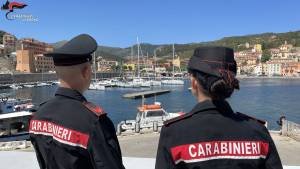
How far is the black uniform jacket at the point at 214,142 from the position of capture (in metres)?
1.14

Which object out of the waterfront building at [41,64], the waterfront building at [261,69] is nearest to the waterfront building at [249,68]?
the waterfront building at [261,69]

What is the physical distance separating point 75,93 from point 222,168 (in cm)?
98

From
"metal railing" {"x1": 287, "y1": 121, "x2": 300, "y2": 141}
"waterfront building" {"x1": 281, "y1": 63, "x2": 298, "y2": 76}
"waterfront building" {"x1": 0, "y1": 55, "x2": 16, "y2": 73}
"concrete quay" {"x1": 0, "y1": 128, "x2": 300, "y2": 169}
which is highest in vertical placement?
"waterfront building" {"x1": 0, "y1": 55, "x2": 16, "y2": 73}

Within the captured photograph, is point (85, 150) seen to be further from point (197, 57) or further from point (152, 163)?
point (152, 163)

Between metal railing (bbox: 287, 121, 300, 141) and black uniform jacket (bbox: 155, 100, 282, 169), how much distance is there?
9623 mm

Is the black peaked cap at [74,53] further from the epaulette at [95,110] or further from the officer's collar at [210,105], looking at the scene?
the officer's collar at [210,105]

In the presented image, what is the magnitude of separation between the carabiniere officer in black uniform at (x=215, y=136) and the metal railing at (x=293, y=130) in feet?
31.6

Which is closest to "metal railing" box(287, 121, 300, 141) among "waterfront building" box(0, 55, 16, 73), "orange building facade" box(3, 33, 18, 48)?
"waterfront building" box(0, 55, 16, 73)

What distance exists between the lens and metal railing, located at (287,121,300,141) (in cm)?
904

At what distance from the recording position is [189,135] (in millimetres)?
1155

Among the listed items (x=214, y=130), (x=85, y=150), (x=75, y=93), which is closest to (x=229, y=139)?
(x=214, y=130)

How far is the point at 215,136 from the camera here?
1.15 metres

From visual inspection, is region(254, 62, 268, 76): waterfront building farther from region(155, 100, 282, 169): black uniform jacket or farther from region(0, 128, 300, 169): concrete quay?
region(155, 100, 282, 169): black uniform jacket

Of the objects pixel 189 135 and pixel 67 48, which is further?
pixel 67 48
